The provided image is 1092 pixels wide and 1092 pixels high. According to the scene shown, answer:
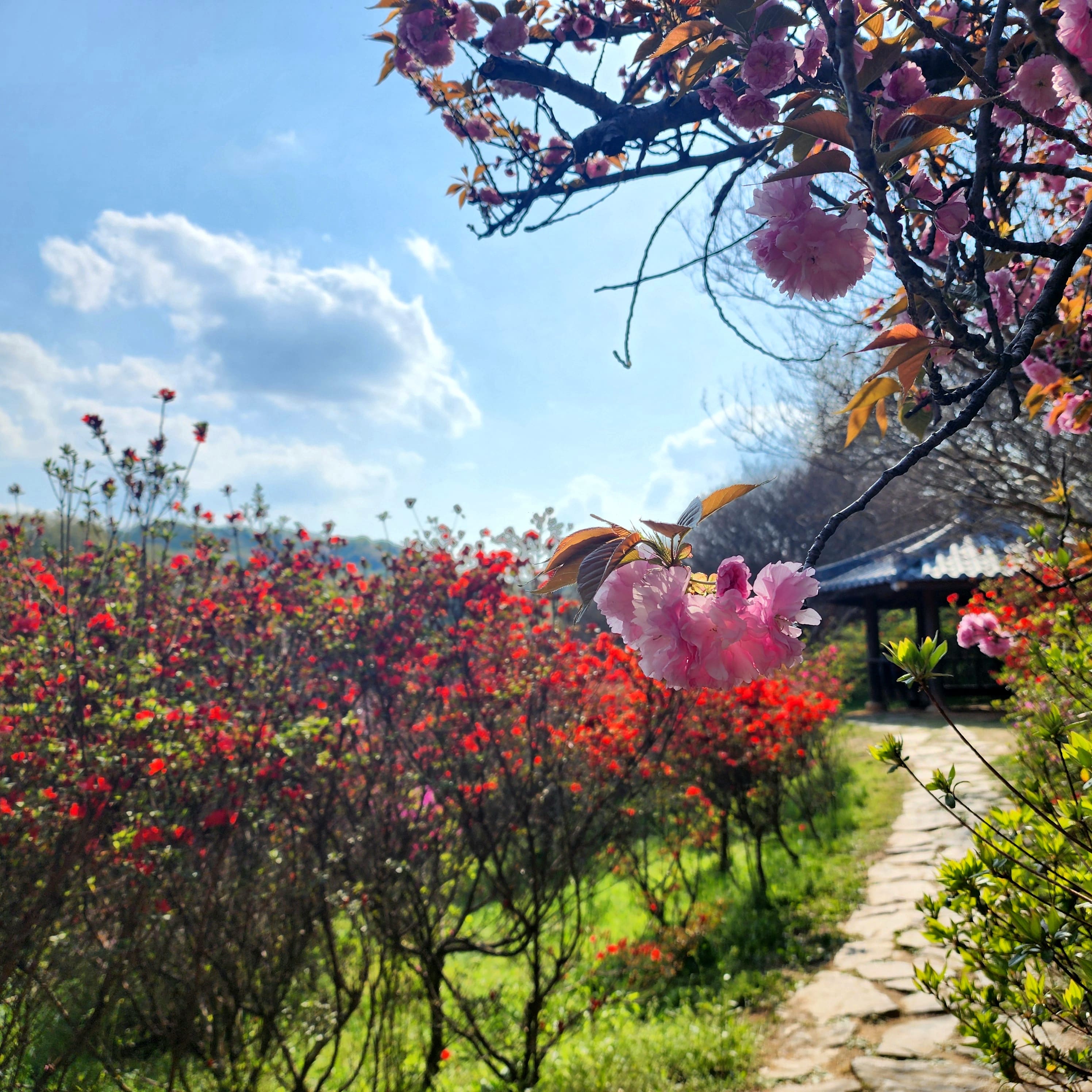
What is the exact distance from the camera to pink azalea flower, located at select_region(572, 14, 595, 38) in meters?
2.34

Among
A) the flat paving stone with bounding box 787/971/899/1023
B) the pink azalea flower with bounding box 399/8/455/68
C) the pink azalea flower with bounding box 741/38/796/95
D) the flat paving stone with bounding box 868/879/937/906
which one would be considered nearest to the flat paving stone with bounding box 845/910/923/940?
the flat paving stone with bounding box 868/879/937/906

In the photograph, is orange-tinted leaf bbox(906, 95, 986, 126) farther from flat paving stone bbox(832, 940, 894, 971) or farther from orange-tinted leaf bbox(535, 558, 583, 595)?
flat paving stone bbox(832, 940, 894, 971)

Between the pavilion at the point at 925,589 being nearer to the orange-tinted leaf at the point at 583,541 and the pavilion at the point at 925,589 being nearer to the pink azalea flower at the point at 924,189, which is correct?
the pink azalea flower at the point at 924,189

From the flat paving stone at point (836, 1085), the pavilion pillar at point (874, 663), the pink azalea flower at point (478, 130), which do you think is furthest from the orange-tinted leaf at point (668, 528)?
the pavilion pillar at point (874, 663)

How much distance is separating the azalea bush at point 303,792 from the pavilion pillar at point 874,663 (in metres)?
7.98

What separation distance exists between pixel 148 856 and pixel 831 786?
629cm

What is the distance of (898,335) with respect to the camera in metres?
1.02

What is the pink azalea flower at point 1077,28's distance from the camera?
3.47 ft

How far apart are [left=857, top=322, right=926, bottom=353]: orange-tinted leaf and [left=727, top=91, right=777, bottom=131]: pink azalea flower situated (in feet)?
2.73

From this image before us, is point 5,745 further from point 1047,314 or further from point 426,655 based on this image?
point 1047,314

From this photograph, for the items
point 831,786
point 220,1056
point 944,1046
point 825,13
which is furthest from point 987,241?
point 831,786

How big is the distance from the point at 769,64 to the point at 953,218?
523 mm

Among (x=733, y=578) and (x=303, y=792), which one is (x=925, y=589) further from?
Result: (x=733, y=578)

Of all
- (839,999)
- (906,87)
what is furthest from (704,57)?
(839,999)
